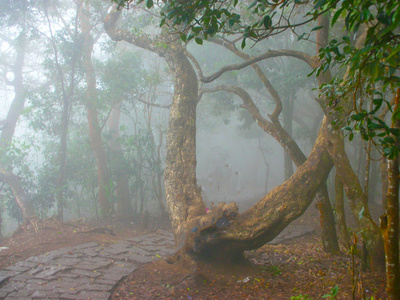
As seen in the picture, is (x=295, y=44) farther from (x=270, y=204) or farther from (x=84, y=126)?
(x=270, y=204)

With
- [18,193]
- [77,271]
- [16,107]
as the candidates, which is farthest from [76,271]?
[16,107]

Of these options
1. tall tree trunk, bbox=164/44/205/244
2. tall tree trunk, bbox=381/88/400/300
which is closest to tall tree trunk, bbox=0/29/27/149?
tall tree trunk, bbox=164/44/205/244

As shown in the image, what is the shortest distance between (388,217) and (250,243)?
2.55 m

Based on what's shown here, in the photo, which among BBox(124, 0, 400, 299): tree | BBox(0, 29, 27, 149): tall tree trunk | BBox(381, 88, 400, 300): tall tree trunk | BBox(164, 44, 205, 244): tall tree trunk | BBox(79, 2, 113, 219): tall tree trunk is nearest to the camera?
BBox(124, 0, 400, 299): tree

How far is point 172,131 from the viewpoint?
6473 mm

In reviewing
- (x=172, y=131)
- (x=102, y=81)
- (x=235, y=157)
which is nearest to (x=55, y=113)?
(x=102, y=81)

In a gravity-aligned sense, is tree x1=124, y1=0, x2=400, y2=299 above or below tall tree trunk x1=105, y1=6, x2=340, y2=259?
above

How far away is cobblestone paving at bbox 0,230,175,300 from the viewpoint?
14.6ft

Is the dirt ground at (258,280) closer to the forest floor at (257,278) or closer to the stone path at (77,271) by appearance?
the forest floor at (257,278)

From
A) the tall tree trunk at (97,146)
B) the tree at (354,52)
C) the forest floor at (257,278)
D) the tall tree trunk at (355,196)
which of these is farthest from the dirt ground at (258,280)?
the tall tree trunk at (97,146)

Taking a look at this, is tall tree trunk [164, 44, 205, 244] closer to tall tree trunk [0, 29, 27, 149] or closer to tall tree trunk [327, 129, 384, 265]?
tall tree trunk [327, 129, 384, 265]

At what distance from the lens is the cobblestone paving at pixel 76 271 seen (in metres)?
4.45

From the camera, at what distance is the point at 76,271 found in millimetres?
5332

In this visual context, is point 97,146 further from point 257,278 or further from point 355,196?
point 355,196
